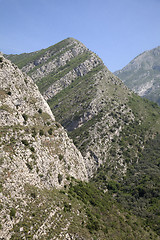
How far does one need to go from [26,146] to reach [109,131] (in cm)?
6440

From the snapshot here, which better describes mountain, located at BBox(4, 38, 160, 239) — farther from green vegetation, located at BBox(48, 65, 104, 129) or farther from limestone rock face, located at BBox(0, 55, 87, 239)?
limestone rock face, located at BBox(0, 55, 87, 239)

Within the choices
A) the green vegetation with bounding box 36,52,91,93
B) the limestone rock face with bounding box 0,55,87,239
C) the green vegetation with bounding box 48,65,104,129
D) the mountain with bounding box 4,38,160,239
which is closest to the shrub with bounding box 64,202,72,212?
the mountain with bounding box 4,38,160,239

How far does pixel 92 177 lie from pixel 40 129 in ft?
124

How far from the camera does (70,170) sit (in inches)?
2477

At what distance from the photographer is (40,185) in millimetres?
46438

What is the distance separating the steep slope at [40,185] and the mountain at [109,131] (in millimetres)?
2878

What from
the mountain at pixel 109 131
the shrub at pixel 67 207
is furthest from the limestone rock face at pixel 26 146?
the mountain at pixel 109 131

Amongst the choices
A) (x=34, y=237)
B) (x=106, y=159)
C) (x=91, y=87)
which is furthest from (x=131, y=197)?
(x=91, y=87)

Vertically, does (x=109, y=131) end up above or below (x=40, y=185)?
above

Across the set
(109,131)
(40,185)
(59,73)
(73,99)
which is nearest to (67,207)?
(40,185)

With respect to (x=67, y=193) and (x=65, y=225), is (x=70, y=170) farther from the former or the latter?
(x=65, y=225)

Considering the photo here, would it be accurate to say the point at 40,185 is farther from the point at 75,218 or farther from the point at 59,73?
the point at 59,73

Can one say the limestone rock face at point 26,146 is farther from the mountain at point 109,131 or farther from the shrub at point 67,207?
the mountain at point 109,131

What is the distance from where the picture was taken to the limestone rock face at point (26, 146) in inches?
1565
